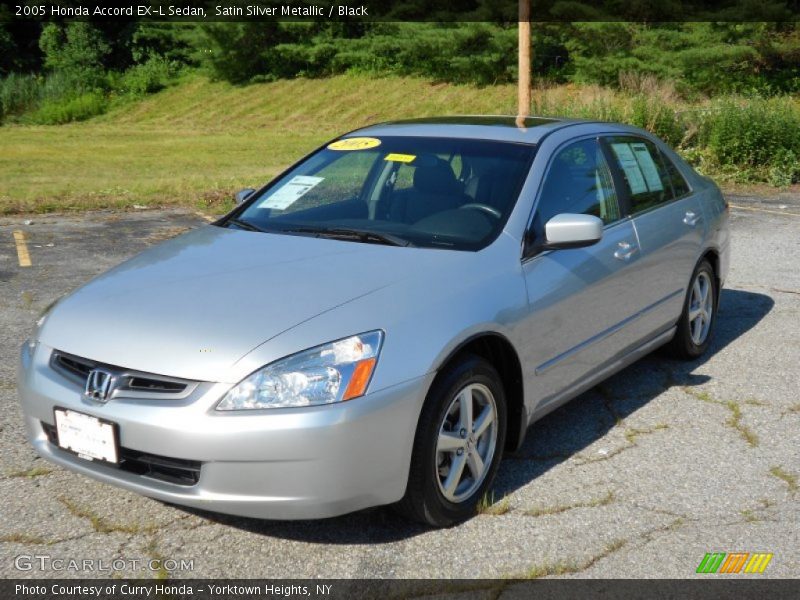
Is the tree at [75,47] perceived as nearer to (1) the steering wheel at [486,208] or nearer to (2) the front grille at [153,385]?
(1) the steering wheel at [486,208]

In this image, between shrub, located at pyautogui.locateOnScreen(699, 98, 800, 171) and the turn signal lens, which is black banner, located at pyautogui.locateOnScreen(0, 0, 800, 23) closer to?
shrub, located at pyautogui.locateOnScreen(699, 98, 800, 171)

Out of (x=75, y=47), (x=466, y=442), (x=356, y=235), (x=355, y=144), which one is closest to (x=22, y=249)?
(x=355, y=144)

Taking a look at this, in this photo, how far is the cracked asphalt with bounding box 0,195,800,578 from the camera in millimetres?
3400

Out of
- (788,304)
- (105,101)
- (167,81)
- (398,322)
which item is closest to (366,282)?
(398,322)

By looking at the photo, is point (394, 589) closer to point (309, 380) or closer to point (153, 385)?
point (309, 380)

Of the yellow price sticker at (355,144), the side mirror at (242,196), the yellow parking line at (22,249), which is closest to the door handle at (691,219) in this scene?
the yellow price sticker at (355,144)

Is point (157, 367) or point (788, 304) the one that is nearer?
point (157, 367)

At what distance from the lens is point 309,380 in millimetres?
3186

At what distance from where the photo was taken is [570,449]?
4.48 metres

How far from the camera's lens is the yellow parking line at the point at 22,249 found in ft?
28.4

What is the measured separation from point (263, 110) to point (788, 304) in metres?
33.2

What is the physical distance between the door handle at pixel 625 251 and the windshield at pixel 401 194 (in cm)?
67

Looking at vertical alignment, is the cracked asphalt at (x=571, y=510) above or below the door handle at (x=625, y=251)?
below

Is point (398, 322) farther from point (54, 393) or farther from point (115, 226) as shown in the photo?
point (115, 226)
